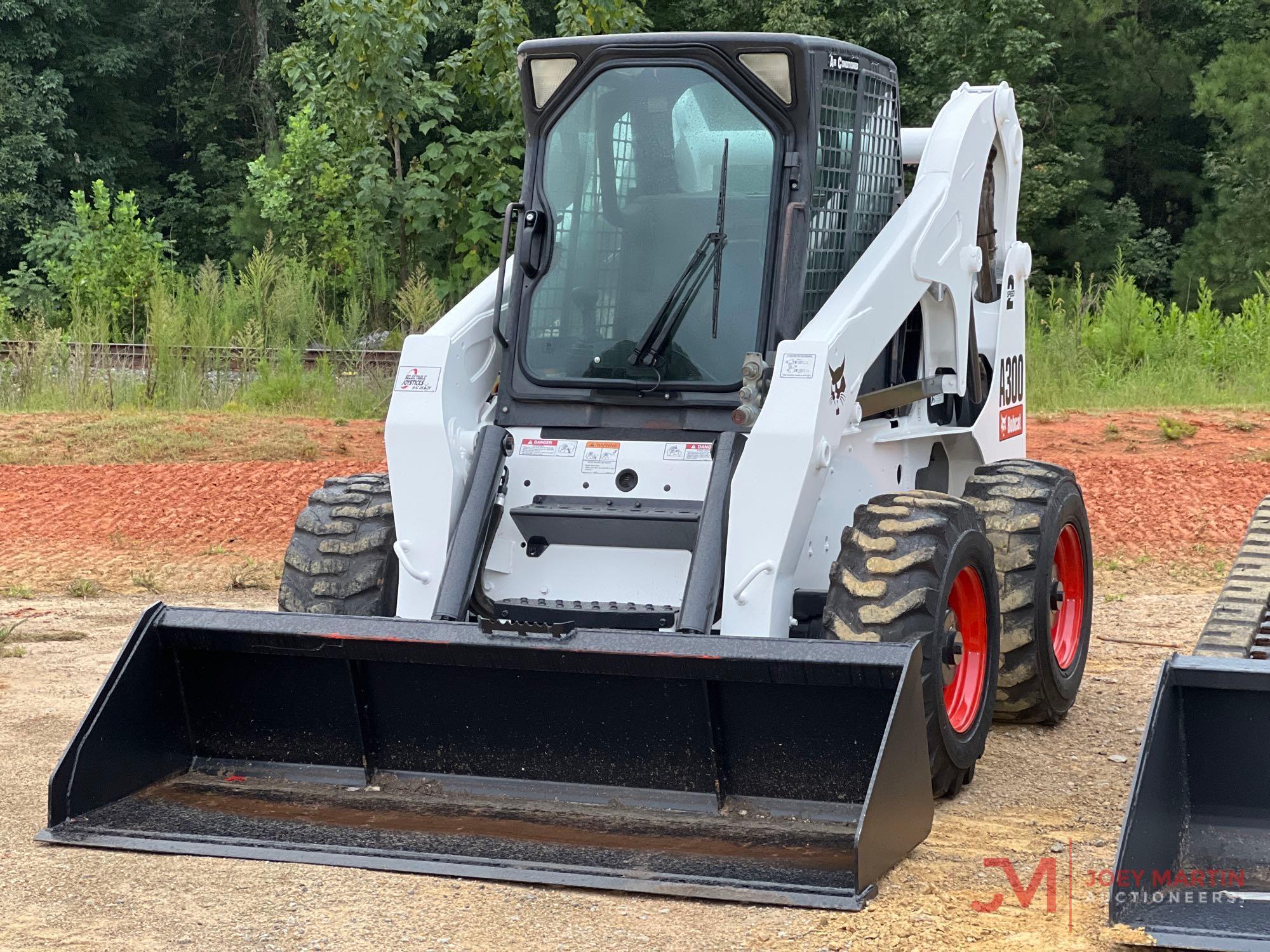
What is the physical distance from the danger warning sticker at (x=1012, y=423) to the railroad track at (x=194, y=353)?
33.1ft

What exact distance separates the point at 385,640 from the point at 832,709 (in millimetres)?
1388

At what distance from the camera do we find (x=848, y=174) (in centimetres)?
605

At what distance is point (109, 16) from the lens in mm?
34656

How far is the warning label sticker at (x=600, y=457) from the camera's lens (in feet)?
18.6

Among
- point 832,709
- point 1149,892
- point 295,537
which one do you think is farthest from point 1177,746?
point 295,537

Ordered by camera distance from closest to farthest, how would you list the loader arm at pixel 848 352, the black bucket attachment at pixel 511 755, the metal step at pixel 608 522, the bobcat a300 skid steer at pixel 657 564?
the black bucket attachment at pixel 511 755, the bobcat a300 skid steer at pixel 657 564, the loader arm at pixel 848 352, the metal step at pixel 608 522

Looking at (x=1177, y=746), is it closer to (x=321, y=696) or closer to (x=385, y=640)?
(x=385, y=640)

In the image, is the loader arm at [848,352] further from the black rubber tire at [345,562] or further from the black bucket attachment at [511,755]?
the black rubber tire at [345,562]

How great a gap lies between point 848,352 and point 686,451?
0.66 meters

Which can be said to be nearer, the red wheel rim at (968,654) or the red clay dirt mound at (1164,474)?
the red wheel rim at (968,654)

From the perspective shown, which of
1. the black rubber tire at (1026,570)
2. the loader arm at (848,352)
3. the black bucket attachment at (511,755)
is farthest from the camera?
the black rubber tire at (1026,570)

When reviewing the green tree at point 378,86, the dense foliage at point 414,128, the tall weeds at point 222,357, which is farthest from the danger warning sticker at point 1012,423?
the green tree at point 378,86

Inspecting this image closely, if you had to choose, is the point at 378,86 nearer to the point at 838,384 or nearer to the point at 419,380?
the point at 419,380

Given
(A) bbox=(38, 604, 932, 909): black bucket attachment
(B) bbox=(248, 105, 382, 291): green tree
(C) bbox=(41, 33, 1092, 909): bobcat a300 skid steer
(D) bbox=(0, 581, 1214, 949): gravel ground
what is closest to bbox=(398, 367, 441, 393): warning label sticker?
(C) bbox=(41, 33, 1092, 909): bobcat a300 skid steer
